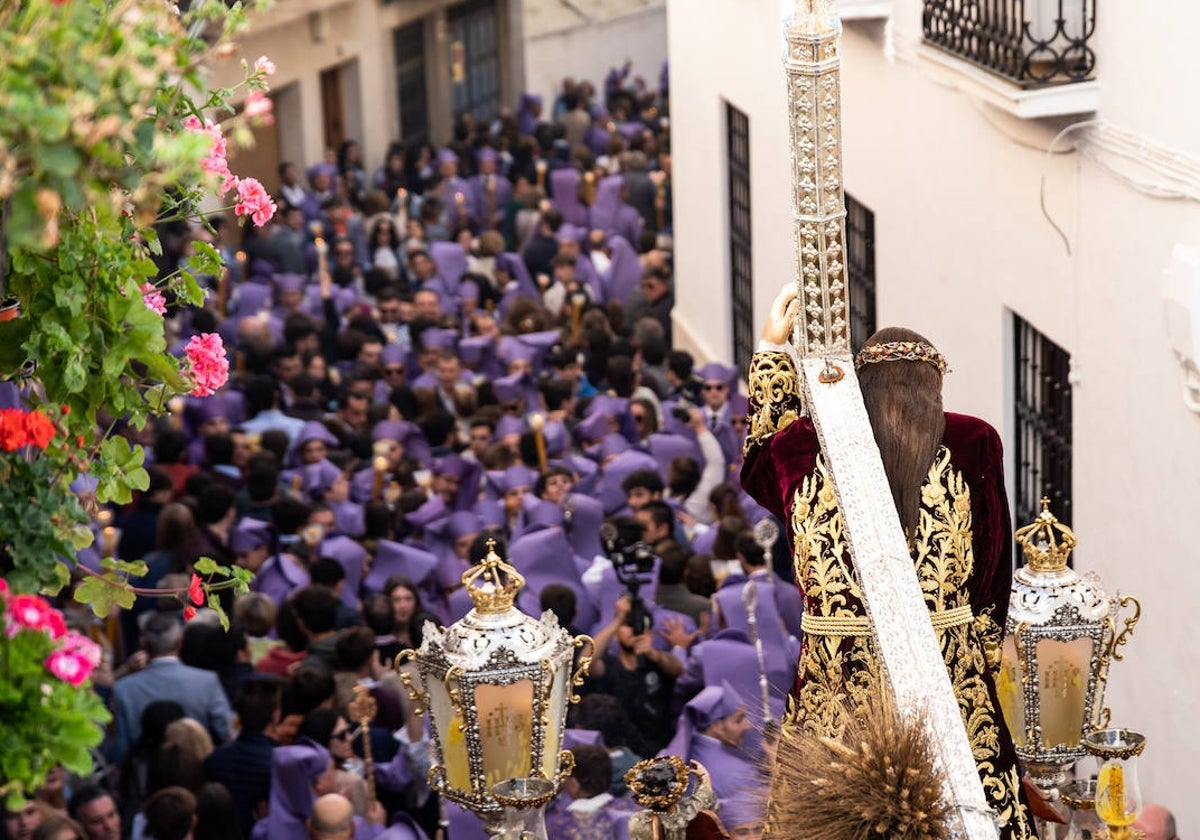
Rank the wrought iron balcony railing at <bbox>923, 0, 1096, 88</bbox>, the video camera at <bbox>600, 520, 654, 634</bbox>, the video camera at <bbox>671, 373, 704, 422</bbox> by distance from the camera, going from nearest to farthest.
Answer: the wrought iron balcony railing at <bbox>923, 0, 1096, 88</bbox> → the video camera at <bbox>600, 520, 654, 634</bbox> → the video camera at <bbox>671, 373, 704, 422</bbox>

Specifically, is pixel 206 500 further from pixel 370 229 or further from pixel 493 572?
pixel 370 229

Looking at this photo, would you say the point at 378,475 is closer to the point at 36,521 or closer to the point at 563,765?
the point at 563,765

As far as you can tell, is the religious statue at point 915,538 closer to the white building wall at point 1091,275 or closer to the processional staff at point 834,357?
the processional staff at point 834,357

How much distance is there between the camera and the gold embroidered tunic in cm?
417

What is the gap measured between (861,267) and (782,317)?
8513 mm

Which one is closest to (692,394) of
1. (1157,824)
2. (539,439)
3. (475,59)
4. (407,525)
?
(539,439)

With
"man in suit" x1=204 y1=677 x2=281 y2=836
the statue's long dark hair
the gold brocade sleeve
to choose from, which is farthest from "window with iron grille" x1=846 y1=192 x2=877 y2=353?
the statue's long dark hair

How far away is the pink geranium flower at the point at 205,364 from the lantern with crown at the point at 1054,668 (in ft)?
5.66

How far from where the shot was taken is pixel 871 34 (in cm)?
1177

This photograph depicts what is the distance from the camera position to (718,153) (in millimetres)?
17141

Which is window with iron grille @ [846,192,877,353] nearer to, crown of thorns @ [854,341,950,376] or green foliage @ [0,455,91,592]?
crown of thorns @ [854,341,950,376]

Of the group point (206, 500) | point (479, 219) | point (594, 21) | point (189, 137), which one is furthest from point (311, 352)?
point (594, 21)

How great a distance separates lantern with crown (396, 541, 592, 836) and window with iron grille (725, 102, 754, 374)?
1209cm

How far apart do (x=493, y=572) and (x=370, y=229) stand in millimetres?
16373
